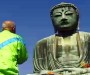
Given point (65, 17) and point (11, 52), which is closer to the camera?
point (11, 52)

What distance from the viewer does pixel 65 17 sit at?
11680mm

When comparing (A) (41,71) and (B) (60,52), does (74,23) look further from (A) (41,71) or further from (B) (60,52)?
(A) (41,71)

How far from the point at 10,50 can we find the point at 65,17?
428cm

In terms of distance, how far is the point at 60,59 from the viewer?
11398 mm

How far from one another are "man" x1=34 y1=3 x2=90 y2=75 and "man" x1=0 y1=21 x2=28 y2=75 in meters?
3.02

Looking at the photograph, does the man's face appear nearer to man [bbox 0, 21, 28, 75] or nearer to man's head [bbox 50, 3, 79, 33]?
man's head [bbox 50, 3, 79, 33]

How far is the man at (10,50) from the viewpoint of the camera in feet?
24.5

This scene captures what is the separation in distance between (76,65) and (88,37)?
1.14 metres

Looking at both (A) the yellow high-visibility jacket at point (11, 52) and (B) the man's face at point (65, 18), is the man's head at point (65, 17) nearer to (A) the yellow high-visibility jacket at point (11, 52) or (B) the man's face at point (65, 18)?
(B) the man's face at point (65, 18)

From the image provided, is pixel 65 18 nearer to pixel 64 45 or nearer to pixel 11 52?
pixel 64 45

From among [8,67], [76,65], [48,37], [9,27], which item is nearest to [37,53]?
[48,37]

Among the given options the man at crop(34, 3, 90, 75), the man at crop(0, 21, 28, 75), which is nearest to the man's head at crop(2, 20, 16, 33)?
the man at crop(0, 21, 28, 75)

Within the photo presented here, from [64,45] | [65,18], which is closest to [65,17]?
[65,18]

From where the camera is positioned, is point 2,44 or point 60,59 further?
point 60,59
